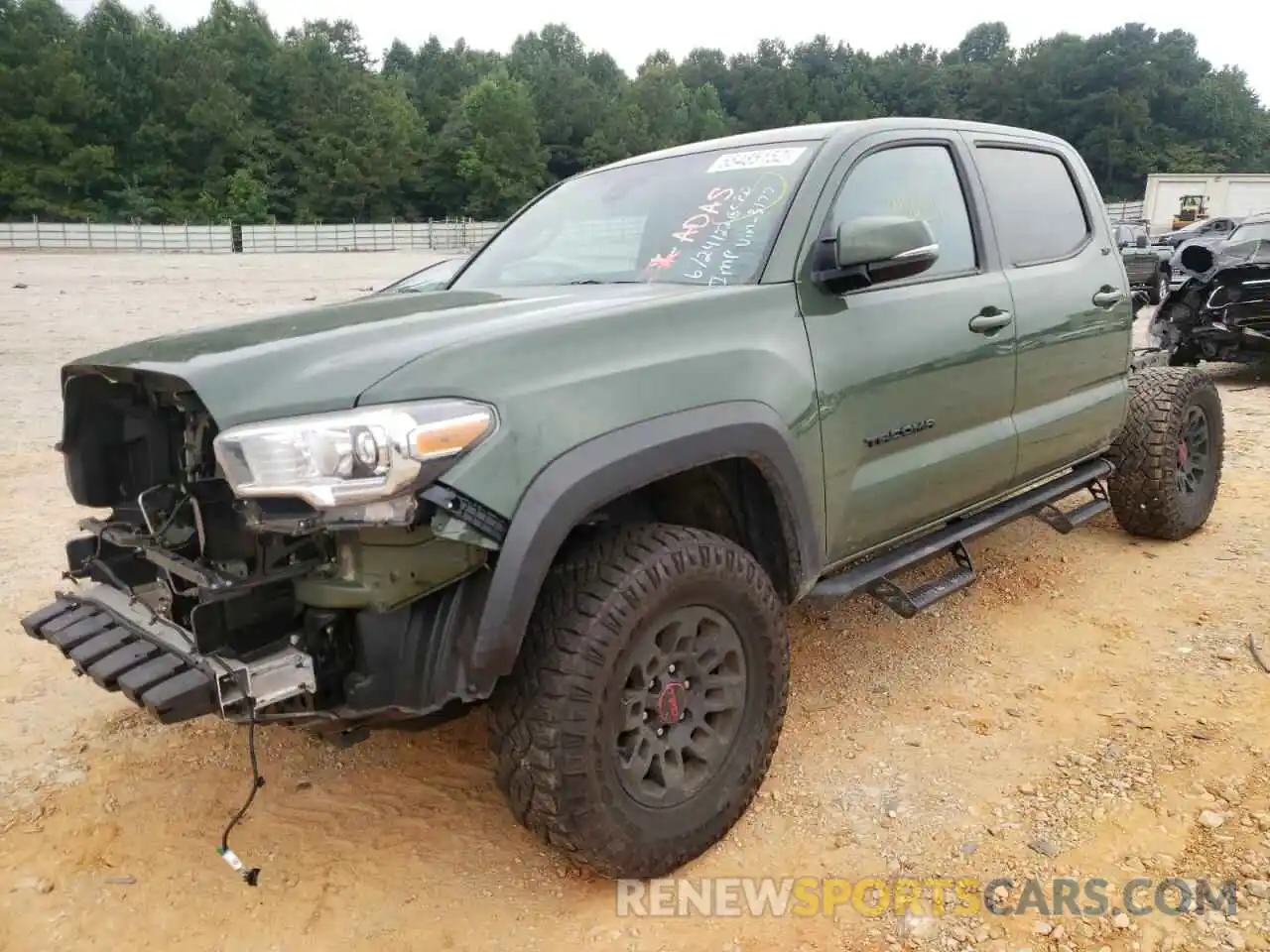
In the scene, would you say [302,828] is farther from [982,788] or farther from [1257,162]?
[1257,162]

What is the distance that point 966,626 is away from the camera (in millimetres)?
3971

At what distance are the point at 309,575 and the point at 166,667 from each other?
36 cm

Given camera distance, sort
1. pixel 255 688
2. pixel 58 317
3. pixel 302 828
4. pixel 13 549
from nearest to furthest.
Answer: pixel 255 688, pixel 302 828, pixel 13 549, pixel 58 317

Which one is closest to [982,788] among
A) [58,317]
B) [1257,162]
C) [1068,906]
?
[1068,906]

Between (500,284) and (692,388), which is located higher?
(500,284)

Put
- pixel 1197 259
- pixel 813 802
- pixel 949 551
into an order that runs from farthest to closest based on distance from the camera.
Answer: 1. pixel 1197 259
2. pixel 949 551
3. pixel 813 802

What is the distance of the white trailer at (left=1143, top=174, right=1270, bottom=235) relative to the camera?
3894cm

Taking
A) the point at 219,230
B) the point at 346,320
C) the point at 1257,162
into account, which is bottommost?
the point at 346,320

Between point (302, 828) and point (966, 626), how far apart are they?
2.62 m

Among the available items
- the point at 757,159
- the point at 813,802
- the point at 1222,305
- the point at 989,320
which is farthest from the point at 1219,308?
the point at 813,802

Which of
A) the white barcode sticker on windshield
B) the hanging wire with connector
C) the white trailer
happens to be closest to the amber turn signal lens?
the hanging wire with connector

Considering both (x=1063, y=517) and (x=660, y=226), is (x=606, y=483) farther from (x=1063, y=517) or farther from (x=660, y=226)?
(x=1063, y=517)

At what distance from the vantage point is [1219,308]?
356 inches

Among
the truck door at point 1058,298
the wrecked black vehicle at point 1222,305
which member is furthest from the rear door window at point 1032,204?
the wrecked black vehicle at point 1222,305
